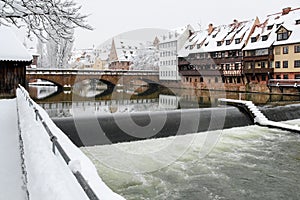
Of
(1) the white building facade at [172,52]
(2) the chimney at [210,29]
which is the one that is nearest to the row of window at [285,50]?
(2) the chimney at [210,29]

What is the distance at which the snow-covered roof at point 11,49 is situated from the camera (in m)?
14.7

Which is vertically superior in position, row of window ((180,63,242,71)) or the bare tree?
row of window ((180,63,242,71))

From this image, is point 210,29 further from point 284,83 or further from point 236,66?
point 284,83

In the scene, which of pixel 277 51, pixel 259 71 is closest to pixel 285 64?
pixel 277 51

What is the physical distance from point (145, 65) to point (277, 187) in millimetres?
56454

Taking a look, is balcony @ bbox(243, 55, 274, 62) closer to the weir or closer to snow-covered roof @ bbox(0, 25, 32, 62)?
the weir

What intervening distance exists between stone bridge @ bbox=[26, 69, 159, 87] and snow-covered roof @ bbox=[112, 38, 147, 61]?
2260 cm

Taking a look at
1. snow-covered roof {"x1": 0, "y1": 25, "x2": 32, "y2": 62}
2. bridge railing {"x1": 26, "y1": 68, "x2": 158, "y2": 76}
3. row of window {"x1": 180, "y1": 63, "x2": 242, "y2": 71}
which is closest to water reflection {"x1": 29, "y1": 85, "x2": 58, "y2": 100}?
bridge railing {"x1": 26, "y1": 68, "x2": 158, "y2": 76}

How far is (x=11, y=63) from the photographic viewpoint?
15.4 metres

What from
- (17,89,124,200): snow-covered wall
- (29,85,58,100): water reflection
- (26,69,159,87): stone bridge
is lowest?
(17,89,124,200): snow-covered wall

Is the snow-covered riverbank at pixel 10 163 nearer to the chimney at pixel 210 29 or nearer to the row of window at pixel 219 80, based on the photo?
the row of window at pixel 219 80

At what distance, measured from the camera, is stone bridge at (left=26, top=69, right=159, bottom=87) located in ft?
123

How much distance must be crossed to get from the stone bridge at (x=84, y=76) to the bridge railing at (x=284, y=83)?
20454 mm

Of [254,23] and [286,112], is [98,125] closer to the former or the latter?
[286,112]
